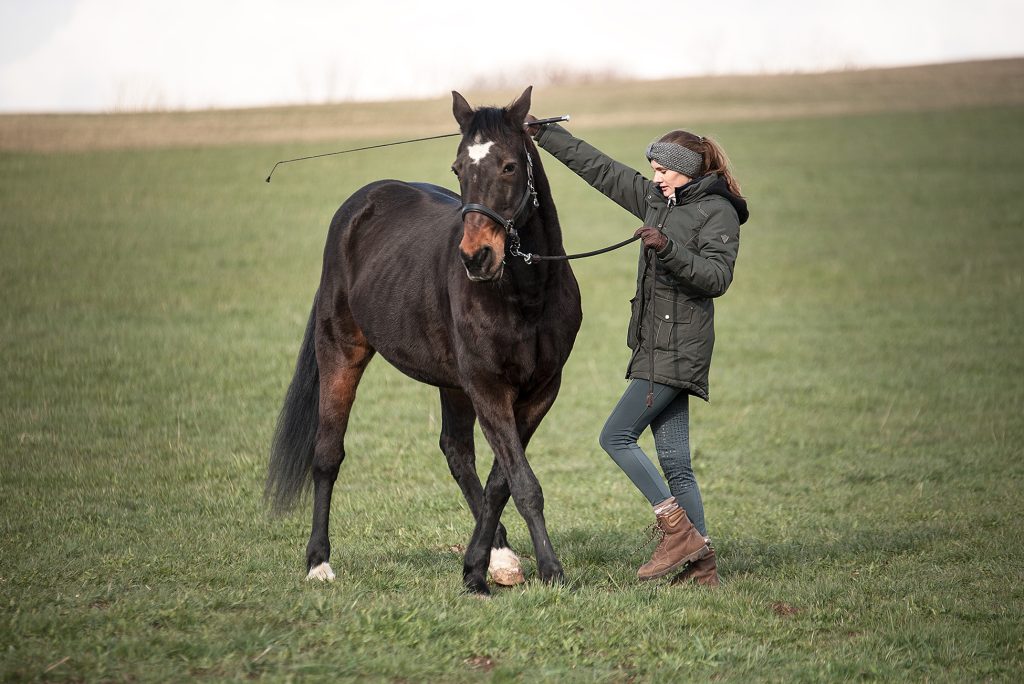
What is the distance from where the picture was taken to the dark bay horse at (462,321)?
5.22 meters

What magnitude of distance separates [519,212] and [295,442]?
254 centimetres

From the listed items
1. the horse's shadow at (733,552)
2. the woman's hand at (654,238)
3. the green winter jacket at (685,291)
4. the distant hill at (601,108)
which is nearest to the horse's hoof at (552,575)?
the horse's shadow at (733,552)

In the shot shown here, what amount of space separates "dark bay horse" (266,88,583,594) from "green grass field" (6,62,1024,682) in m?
0.44

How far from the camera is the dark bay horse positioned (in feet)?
17.1

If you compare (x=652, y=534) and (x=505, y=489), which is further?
(x=652, y=534)

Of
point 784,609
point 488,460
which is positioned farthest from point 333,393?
point 488,460

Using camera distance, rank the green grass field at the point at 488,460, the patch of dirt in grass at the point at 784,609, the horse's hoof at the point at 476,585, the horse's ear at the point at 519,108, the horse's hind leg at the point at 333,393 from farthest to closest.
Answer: the horse's hind leg at the point at 333,393 < the horse's hoof at the point at 476,585 < the patch of dirt in grass at the point at 784,609 < the horse's ear at the point at 519,108 < the green grass field at the point at 488,460

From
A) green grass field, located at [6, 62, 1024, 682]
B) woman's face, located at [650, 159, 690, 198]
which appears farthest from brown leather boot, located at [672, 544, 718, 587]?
woman's face, located at [650, 159, 690, 198]

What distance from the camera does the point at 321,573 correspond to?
609cm

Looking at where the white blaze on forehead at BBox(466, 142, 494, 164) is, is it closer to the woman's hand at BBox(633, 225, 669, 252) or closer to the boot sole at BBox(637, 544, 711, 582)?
the woman's hand at BBox(633, 225, 669, 252)

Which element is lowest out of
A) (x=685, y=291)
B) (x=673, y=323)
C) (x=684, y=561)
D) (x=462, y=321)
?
(x=684, y=561)

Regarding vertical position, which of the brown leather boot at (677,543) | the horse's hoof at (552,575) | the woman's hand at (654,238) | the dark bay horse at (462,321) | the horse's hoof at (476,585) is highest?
the woman's hand at (654,238)

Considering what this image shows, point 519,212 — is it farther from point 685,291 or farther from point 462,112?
point 685,291

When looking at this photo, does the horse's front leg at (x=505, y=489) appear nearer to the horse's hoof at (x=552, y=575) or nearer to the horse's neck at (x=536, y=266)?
the horse's hoof at (x=552, y=575)
